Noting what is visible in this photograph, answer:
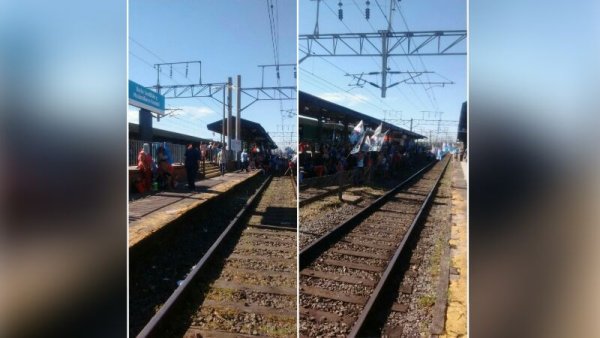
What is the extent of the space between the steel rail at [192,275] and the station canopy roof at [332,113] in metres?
0.52

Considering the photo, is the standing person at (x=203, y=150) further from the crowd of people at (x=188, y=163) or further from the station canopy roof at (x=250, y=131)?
the station canopy roof at (x=250, y=131)

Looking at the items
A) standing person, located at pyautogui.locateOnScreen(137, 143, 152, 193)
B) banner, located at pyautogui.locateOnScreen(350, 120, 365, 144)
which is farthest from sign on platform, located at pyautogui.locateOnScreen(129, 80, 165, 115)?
banner, located at pyautogui.locateOnScreen(350, 120, 365, 144)

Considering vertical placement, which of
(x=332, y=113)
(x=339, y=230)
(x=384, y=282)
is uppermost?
(x=332, y=113)

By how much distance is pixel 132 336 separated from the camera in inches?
87.4

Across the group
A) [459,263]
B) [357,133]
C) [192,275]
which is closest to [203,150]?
[192,275]

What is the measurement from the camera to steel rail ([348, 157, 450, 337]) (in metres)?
1.99

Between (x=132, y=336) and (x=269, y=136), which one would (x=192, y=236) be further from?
(x=269, y=136)

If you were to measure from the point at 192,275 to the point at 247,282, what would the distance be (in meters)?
0.34

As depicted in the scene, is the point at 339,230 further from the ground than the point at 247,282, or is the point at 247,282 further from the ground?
the point at 339,230

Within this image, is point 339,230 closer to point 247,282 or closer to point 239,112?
point 247,282

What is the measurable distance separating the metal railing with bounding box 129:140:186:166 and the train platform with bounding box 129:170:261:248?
8.6 inches

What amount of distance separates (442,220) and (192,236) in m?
1.50

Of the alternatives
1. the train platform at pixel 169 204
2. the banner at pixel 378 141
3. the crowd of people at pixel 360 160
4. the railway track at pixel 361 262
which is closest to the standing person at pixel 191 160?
the train platform at pixel 169 204

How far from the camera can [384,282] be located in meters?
2.17
